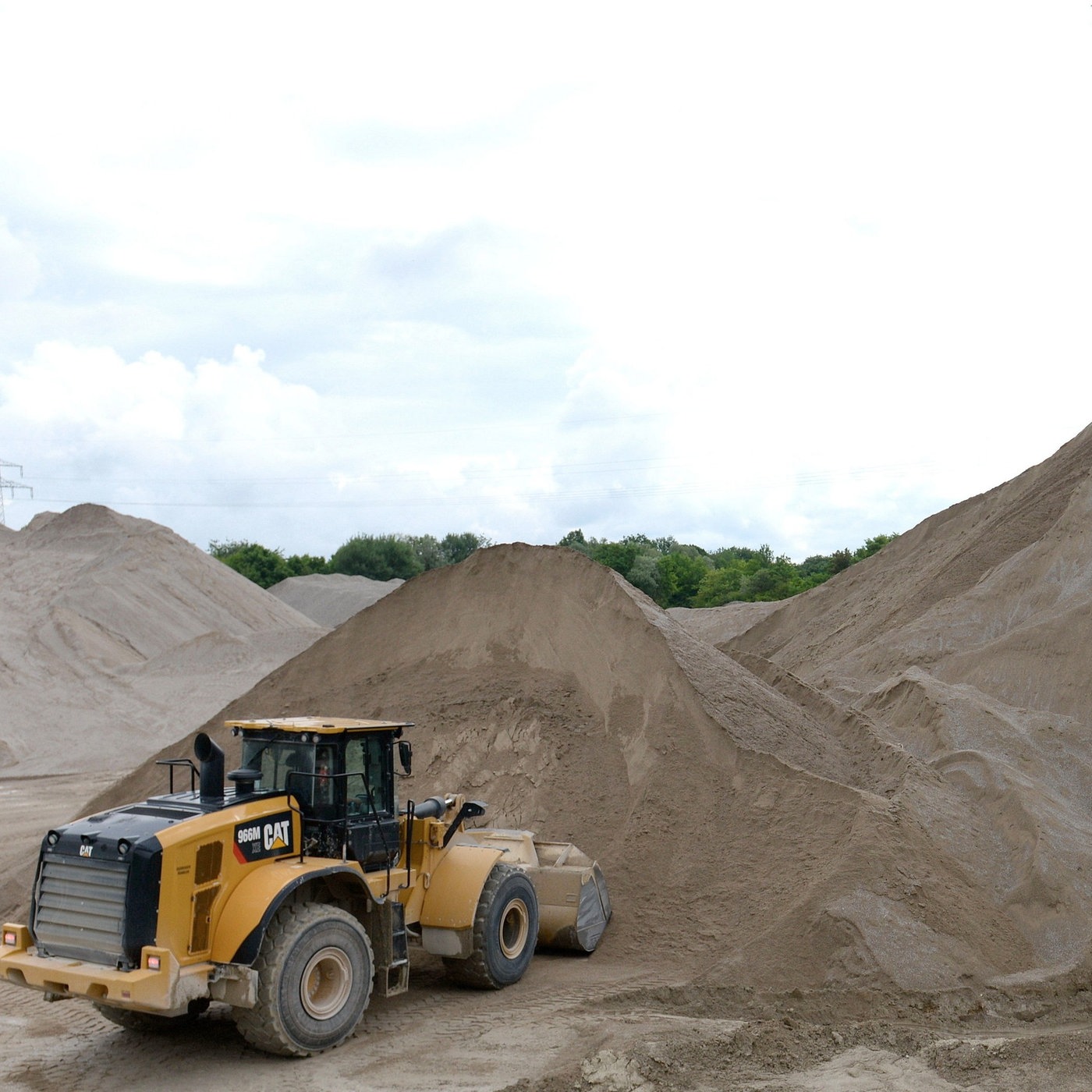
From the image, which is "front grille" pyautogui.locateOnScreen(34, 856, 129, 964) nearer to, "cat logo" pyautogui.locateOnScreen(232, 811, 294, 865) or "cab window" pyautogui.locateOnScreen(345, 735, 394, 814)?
"cat logo" pyautogui.locateOnScreen(232, 811, 294, 865)

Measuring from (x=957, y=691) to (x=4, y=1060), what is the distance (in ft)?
44.9

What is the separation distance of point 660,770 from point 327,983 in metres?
4.87

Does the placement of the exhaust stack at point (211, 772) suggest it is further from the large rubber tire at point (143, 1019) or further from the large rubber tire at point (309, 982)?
the large rubber tire at point (143, 1019)

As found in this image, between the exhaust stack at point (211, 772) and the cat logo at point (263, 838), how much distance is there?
41 centimetres

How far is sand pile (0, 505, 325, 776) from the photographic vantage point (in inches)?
1227

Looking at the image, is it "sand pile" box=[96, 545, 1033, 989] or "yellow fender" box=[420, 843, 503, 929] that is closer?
"yellow fender" box=[420, 843, 503, 929]

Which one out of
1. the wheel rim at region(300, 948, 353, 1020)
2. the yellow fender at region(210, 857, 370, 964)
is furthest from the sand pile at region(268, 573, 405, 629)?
the yellow fender at region(210, 857, 370, 964)

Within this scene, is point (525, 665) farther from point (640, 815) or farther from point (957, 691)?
point (957, 691)

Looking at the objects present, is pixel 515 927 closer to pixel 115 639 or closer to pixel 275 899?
pixel 275 899

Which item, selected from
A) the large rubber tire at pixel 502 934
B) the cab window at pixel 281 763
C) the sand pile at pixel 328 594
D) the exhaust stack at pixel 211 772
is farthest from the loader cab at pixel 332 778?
the sand pile at pixel 328 594

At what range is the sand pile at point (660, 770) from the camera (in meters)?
10.2

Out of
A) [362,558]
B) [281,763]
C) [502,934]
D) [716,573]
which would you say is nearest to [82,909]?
[281,763]

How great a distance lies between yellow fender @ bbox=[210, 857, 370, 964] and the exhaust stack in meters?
0.70

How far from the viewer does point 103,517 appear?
173 ft
